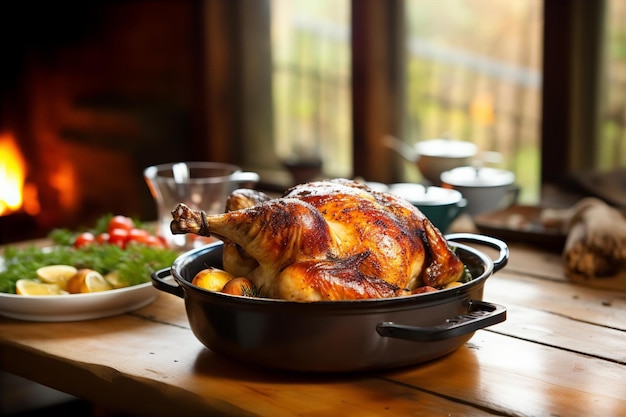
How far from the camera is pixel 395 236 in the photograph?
118cm

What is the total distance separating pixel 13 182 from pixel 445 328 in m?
2.57

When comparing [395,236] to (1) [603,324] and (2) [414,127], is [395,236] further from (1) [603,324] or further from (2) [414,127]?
(2) [414,127]

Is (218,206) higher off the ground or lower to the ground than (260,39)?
lower

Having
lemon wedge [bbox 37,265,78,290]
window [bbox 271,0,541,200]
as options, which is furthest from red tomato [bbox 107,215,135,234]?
window [bbox 271,0,541,200]

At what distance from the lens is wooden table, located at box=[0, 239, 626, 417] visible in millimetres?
1062

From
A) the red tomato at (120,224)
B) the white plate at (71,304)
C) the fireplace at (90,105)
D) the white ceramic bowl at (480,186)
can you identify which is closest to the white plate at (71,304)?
the white plate at (71,304)

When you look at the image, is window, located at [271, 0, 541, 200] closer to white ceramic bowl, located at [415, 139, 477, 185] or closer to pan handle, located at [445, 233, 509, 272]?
white ceramic bowl, located at [415, 139, 477, 185]

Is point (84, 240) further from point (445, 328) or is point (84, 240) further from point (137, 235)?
point (445, 328)

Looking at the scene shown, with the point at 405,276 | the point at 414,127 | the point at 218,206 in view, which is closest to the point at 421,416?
the point at 405,276

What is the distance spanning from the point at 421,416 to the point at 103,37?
9.05 ft

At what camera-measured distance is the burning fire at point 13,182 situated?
10.5ft

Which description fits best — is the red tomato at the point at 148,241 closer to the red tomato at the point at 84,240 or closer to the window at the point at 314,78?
the red tomato at the point at 84,240

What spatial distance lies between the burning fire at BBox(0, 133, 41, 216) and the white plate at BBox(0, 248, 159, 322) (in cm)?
186

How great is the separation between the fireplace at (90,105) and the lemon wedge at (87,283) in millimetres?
1820
